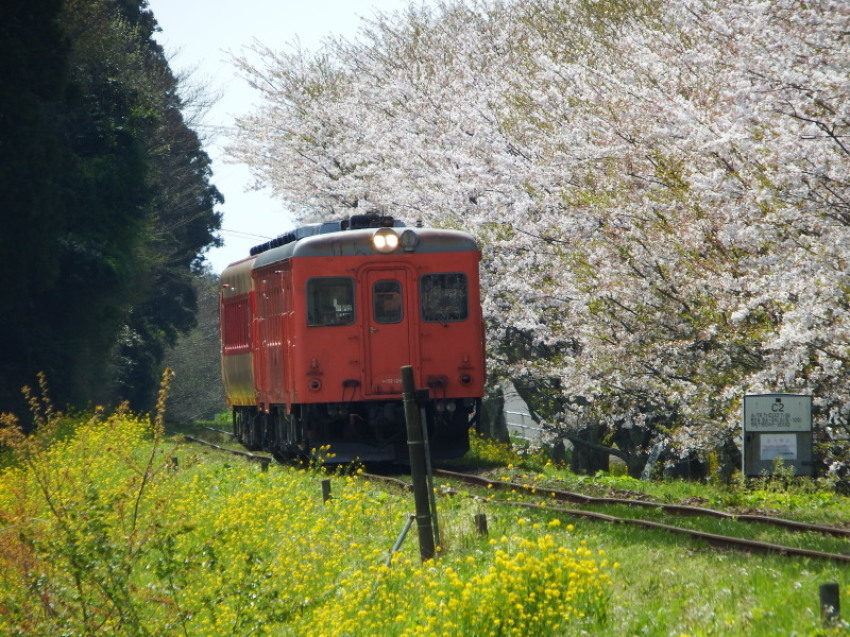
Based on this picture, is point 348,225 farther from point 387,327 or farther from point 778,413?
point 778,413

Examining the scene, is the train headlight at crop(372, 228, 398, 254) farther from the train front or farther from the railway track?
the railway track

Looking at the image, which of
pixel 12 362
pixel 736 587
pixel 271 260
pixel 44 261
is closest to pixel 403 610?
pixel 736 587

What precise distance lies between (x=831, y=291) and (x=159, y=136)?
33.0 metres

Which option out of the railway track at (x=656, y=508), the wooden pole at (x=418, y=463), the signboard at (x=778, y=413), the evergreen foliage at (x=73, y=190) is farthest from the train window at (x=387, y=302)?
the evergreen foliage at (x=73, y=190)

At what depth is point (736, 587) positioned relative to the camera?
7020 mm

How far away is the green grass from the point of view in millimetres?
6848

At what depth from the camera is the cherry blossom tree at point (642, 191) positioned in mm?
11562

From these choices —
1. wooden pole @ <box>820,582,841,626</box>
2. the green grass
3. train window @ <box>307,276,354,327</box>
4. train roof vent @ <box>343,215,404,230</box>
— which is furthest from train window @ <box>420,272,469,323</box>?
wooden pole @ <box>820,582,841,626</box>

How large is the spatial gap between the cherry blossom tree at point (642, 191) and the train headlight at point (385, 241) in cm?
218

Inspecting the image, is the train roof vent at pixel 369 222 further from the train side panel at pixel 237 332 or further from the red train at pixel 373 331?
the train side panel at pixel 237 332

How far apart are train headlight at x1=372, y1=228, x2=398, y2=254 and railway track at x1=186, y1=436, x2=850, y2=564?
261 cm

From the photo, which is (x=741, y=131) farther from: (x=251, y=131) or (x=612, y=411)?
(x=251, y=131)

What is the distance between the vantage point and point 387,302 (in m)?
15.7

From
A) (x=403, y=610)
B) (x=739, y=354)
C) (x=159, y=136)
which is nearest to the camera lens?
(x=403, y=610)
